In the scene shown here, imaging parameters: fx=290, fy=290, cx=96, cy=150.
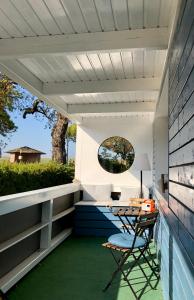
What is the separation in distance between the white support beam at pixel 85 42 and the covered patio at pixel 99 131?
0.01 m

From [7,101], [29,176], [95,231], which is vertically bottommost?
[95,231]

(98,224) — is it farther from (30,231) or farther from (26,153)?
(26,153)

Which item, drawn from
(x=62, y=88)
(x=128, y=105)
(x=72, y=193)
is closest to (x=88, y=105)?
(x=128, y=105)

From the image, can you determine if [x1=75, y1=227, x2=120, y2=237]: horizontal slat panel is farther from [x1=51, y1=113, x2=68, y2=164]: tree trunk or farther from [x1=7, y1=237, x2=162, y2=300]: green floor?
[x1=51, y1=113, x2=68, y2=164]: tree trunk

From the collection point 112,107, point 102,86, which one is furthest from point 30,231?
point 112,107

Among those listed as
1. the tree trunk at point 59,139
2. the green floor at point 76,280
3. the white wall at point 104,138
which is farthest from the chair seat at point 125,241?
the tree trunk at point 59,139

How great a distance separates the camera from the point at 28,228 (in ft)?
13.8

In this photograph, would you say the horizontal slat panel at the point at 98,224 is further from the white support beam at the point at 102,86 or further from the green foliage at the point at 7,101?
the green foliage at the point at 7,101

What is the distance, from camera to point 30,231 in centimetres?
401

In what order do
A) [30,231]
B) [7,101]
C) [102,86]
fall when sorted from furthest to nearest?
[7,101] < [102,86] < [30,231]

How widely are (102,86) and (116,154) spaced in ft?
9.77

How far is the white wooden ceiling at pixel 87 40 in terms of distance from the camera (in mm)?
2553

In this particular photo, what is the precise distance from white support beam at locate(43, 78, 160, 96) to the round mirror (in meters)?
2.78

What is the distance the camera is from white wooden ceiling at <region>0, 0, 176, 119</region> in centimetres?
255
